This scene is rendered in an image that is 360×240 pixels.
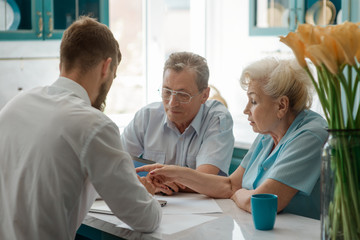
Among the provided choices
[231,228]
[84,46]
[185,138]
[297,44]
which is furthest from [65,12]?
[297,44]

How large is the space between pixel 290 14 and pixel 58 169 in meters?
2.38

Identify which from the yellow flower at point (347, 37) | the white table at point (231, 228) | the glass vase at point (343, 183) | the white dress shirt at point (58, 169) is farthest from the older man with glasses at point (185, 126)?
the yellow flower at point (347, 37)

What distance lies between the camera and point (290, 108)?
1.95 meters

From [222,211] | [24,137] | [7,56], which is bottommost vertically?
[222,211]

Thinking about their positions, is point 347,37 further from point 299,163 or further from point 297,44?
point 299,163

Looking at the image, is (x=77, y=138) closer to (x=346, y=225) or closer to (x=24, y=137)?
(x=24, y=137)

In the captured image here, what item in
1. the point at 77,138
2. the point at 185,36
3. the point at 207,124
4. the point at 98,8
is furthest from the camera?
the point at 185,36

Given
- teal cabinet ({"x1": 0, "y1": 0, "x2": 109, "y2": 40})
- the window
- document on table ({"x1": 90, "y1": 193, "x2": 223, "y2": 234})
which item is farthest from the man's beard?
the window

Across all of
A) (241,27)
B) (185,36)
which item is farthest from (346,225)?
(185,36)

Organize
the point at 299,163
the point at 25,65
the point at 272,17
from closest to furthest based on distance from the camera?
the point at 299,163 → the point at 25,65 → the point at 272,17

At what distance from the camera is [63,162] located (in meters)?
1.44

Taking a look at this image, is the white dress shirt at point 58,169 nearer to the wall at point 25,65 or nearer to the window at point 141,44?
the wall at point 25,65

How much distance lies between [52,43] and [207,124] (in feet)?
4.60

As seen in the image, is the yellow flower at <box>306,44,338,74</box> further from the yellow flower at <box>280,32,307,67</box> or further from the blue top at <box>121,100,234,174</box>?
the blue top at <box>121,100,234,174</box>
